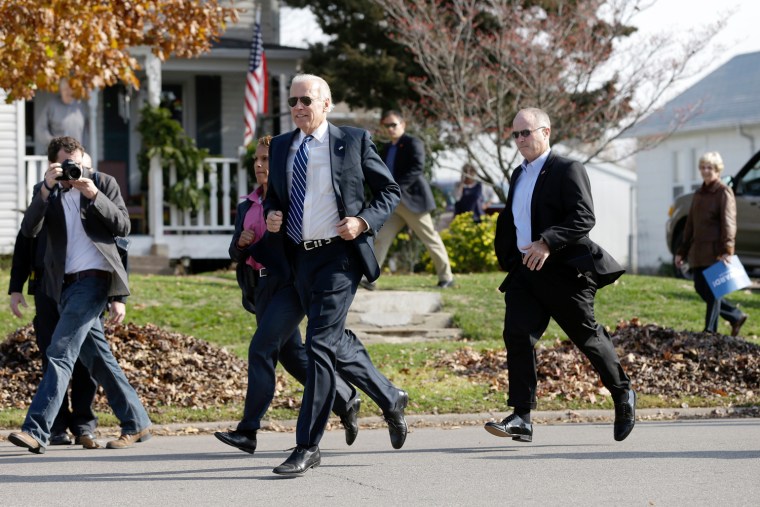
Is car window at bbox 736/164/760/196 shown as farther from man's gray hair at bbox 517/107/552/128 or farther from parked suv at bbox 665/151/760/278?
man's gray hair at bbox 517/107/552/128

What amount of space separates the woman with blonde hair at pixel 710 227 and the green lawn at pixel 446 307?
1.39 metres

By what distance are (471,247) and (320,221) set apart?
→ 11.9m

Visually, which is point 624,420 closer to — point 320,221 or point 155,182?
point 320,221

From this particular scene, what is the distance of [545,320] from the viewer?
786 cm

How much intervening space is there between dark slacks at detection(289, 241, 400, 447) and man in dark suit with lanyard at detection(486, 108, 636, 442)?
3.73ft

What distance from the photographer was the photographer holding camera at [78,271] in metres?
7.79

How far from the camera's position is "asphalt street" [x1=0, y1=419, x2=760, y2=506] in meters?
6.30

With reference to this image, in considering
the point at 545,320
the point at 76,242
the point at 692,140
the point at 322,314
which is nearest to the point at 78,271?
the point at 76,242

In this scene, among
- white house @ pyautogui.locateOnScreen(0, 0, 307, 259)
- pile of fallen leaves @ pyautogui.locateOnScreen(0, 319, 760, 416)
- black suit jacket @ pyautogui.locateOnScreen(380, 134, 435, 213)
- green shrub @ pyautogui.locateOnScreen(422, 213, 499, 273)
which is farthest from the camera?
white house @ pyautogui.locateOnScreen(0, 0, 307, 259)

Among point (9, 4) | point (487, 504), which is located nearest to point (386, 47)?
point (9, 4)

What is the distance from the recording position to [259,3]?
2550 centimetres

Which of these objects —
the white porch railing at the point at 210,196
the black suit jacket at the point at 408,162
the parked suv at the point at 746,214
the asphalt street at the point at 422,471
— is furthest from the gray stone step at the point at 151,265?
the asphalt street at the point at 422,471

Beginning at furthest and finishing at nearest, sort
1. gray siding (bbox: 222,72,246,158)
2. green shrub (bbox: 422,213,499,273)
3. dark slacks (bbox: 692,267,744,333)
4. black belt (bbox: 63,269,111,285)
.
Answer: gray siding (bbox: 222,72,246,158)
green shrub (bbox: 422,213,499,273)
dark slacks (bbox: 692,267,744,333)
black belt (bbox: 63,269,111,285)

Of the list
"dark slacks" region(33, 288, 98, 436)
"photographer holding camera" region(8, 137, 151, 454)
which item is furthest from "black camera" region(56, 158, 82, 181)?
"dark slacks" region(33, 288, 98, 436)
